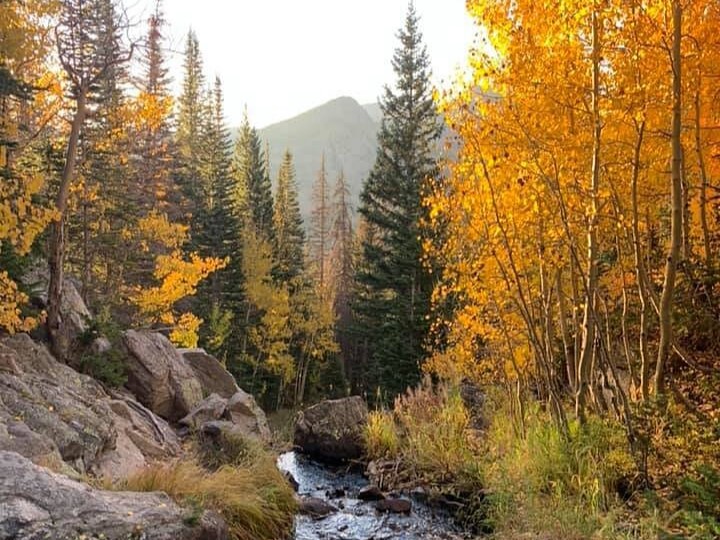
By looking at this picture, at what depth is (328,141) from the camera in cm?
11794

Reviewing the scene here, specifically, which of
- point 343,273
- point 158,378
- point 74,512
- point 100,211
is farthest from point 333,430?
point 343,273

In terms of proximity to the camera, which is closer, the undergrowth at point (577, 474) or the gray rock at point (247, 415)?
the undergrowth at point (577, 474)

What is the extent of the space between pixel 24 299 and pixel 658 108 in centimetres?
739

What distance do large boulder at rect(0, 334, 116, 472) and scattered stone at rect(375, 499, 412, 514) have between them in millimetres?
3637

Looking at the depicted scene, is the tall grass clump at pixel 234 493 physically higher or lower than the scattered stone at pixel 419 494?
higher

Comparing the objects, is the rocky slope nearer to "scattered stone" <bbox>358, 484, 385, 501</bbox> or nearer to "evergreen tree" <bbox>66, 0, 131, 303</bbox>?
"scattered stone" <bbox>358, 484, 385, 501</bbox>

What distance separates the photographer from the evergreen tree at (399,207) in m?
20.2

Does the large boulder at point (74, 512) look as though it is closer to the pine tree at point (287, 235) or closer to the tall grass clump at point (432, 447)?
the tall grass clump at point (432, 447)

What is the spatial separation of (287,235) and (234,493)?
83.7 ft

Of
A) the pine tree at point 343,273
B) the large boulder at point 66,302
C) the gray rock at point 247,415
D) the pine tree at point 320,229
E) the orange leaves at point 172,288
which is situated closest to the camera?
the large boulder at point 66,302

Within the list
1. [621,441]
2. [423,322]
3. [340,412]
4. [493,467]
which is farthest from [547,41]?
[423,322]

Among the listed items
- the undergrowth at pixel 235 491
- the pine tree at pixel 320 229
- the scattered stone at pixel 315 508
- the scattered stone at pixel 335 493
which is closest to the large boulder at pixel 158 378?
the undergrowth at pixel 235 491

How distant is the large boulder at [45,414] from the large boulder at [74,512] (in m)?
1.24

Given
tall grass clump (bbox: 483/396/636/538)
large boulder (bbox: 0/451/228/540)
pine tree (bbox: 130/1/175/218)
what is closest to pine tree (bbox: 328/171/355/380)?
pine tree (bbox: 130/1/175/218)
